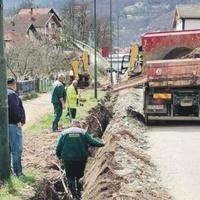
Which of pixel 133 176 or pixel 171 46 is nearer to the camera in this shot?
pixel 133 176

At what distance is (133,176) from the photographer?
11.7 meters

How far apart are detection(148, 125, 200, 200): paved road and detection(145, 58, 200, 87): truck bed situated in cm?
148

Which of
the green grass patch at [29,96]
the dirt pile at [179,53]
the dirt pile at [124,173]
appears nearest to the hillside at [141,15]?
the green grass patch at [29,96]

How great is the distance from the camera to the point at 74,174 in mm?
12086

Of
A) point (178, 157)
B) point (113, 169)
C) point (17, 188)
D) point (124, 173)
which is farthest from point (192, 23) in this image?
point (17, 188)

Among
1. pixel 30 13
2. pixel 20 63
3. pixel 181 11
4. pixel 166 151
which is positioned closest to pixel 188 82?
pixel 166 151

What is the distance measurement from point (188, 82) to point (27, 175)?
952 centimetres

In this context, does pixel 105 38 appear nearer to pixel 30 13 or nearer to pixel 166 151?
pixel 30 13

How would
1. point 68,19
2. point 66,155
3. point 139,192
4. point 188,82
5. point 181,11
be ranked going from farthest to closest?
point 68,19 < point 181,11 < point 188,82 < point 66,155 < point 139,192

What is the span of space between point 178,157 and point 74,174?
3204mm

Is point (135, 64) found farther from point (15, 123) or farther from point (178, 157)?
point (15, 123)

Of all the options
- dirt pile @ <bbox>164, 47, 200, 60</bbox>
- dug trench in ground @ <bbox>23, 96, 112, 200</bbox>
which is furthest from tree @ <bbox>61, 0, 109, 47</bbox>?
dug trench in ground @ <bbox>23, 96, 112, 200</bbox>

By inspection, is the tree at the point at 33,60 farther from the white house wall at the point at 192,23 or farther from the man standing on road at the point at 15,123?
the man standing on road at the point at 15,123

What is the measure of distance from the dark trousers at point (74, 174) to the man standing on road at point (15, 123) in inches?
38.6
